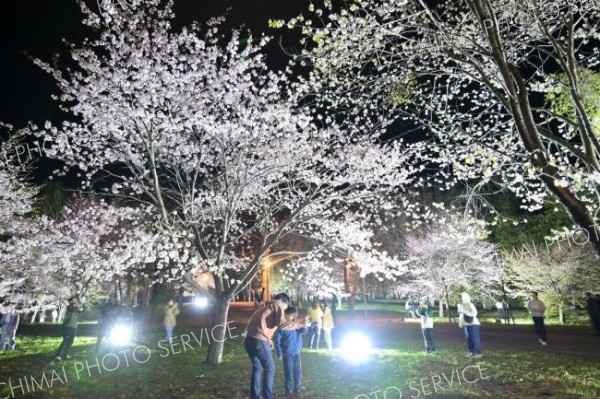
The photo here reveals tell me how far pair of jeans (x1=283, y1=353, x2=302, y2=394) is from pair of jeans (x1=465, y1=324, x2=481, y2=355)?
647cm

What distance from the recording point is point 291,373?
796cm

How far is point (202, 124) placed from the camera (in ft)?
35.1

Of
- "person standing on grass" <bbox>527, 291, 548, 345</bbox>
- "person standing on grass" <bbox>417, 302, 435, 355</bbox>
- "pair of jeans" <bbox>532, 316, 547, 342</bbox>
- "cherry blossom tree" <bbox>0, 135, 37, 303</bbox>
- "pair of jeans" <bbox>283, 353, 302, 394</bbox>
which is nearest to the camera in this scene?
"pair of jeans" <bbox>283, 353, 302, 394</bbox>

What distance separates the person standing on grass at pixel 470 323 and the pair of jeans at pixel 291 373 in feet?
19.6

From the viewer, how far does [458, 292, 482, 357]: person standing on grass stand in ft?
38.7

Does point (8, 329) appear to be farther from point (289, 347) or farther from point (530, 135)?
point (530, 135)

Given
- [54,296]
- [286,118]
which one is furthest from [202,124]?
[54,296]

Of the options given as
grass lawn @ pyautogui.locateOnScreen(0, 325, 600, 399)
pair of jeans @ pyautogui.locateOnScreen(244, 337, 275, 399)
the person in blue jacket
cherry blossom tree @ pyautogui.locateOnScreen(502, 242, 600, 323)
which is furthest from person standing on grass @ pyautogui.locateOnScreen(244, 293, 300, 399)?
cherry blossom tree @ pyautogui.locateOnScreen(502, 242, 600, 323)

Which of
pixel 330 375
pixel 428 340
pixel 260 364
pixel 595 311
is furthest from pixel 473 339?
pixel 595 311

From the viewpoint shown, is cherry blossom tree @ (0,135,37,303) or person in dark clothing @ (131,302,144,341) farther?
cherry blossom tree @ (0,135,37,303)

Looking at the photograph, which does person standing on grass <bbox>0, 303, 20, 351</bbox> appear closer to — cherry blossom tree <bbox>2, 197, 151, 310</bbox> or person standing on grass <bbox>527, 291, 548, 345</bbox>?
cherry blossom tree <bbox>2, 197, 151, 310</bbox>

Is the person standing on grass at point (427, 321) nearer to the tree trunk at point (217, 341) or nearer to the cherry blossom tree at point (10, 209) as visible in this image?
the tree trunk at point (217, 341)

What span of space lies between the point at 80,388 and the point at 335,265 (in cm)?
4514

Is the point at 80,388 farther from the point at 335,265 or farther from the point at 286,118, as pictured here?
the point at 335,265
